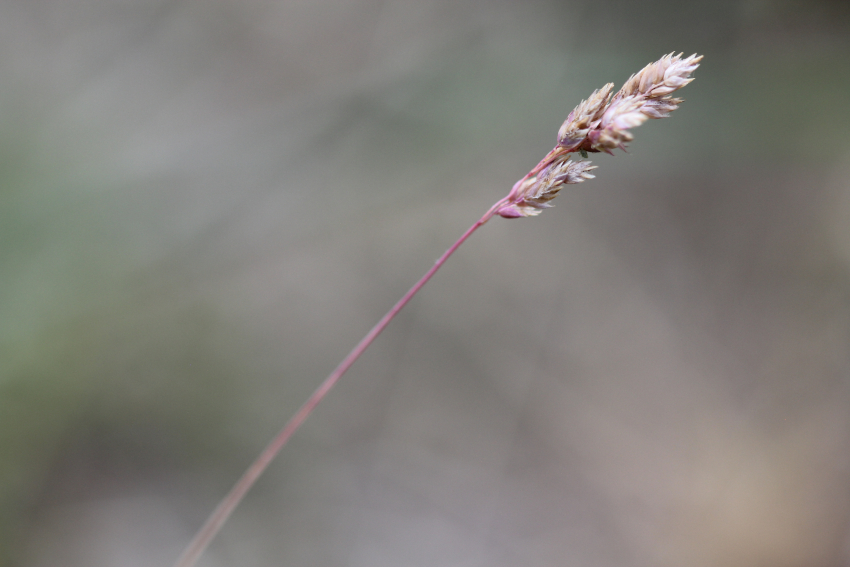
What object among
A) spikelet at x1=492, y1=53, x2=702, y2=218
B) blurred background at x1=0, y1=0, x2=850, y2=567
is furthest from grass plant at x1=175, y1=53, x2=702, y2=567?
blurred background at x1=0, y1=0, x2=850, y2=567

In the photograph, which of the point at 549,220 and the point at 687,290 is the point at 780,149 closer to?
the point at 687,290

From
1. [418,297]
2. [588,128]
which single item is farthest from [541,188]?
[418,297]

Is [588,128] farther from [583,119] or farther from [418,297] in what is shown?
[418,297]

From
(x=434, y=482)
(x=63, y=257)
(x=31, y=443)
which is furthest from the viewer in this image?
(x=434, y=482)

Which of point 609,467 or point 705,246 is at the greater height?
point 705,246

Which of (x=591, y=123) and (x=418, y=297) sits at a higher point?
(x=591, y=123)

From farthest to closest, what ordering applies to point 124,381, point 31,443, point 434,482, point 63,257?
point 434,482, point 124,381, point 31,443, point 63,257

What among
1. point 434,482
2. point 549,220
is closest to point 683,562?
point 434,482
